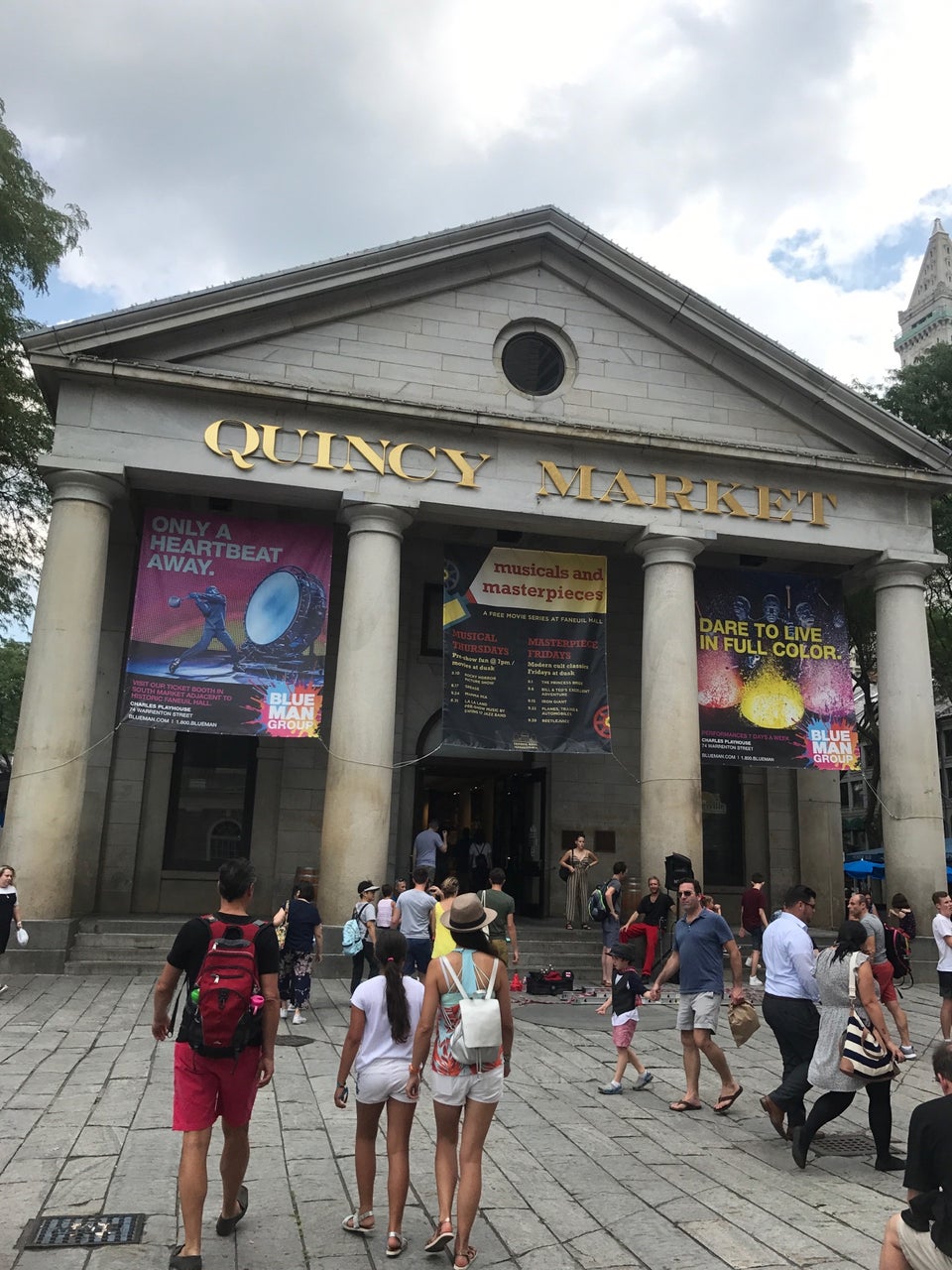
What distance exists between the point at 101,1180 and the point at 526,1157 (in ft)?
8.81

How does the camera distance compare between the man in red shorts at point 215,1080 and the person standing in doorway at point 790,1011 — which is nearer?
the man in red shorts at point 215,1080

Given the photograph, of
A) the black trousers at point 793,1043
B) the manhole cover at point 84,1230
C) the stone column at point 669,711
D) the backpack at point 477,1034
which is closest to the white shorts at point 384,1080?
the backpack at point 477,1034

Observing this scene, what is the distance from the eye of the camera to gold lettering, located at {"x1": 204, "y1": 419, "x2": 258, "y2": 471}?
50.7ft

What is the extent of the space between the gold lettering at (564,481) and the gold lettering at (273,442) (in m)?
3.96

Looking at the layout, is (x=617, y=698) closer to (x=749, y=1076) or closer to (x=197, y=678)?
(x=197, y=678)

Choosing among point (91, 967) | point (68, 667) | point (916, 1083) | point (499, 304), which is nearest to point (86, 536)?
point (68, 667)

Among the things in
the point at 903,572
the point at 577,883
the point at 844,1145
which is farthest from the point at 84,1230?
the point at 903,572

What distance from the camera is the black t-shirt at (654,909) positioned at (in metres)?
14.1

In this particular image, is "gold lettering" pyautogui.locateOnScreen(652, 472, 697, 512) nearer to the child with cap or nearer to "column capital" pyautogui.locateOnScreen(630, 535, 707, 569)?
"column capital" pyautogui.locateOnScreen(630, 535, 707, 569)

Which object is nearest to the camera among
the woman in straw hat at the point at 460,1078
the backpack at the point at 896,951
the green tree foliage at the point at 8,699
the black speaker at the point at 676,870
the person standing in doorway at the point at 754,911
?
the woman in straw hat at the point at 460,1078

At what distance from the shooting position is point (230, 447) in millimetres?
15539

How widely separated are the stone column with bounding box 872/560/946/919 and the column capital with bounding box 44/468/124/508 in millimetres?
13478

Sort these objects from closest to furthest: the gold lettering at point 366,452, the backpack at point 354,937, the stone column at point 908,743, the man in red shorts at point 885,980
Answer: the man in red shorts at point 885,980 → the backpack at point 354,937 → the gold lettering at point 366,452 → the stone column at point 908,743

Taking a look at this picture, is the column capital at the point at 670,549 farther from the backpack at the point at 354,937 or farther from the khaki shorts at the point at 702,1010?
the khaki shorts at the point at 702,1010
